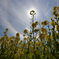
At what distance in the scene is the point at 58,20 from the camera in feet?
10.1

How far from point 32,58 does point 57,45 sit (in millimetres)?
1102

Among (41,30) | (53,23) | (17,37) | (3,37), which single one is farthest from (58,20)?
(3,37)

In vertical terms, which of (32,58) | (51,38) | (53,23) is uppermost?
(53,23)

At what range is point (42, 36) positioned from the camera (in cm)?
291

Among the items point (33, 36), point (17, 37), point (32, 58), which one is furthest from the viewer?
point (17, 37)

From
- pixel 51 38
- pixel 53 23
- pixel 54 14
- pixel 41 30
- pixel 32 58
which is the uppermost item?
pixel 54 14

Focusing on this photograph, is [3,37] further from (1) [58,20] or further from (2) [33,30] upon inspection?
(1) [58,20]

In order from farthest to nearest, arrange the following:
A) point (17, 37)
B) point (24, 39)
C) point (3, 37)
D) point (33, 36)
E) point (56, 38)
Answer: point (3, 37), point (17, 37), point (24, 39), point (33, 36), point (56, 38)

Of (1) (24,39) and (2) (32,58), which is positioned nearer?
(2) (32,58)

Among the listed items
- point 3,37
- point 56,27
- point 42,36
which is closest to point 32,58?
point 42,36

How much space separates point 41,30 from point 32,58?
2.05 m

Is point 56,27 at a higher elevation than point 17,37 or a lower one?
higher

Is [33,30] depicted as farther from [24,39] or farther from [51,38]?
[51,38]

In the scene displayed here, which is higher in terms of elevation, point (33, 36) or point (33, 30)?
point (33, 30)
